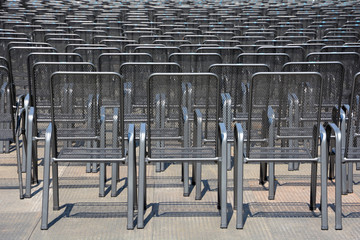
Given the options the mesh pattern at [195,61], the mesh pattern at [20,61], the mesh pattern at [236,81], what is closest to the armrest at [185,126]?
the mesh pattern at [236,81]

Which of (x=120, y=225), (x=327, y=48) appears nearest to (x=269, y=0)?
(x=327, y=48)

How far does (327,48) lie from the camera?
25.7 feet

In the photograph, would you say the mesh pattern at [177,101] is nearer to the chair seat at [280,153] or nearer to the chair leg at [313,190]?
the chair seat at [280,153]

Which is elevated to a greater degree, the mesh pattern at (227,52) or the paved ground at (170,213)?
the mesh pattern at (227,52)

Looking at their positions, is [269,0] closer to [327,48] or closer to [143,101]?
[327,48]

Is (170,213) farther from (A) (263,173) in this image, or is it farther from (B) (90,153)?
(A) (263,173)

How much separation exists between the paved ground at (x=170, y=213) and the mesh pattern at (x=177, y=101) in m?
0.60

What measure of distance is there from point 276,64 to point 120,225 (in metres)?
2.92

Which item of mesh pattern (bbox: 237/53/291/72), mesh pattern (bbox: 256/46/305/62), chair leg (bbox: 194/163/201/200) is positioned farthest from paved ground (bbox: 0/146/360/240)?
mesh pattern (bbox: 256/46/305/62)

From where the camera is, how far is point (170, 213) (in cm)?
529

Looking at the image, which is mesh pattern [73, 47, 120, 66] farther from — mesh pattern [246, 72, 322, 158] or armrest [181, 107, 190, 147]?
mesh pattern [246, 72, 322, 158]

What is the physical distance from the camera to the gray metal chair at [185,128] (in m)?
5.02

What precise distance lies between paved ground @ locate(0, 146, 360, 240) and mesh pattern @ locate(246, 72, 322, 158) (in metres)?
0.53

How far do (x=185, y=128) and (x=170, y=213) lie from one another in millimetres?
787
